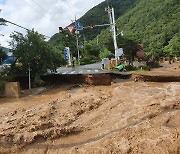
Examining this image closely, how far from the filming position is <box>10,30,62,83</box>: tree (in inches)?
981

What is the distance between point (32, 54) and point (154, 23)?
62347mm

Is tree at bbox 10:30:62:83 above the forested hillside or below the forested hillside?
below

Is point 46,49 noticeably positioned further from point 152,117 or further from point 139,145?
point 139,145

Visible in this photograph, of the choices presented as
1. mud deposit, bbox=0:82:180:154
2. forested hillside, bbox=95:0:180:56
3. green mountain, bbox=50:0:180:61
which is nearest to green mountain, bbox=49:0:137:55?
green mountain, bbox=50:0:180:61

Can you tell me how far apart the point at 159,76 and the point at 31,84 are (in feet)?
34.2

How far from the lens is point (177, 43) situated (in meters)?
58.7

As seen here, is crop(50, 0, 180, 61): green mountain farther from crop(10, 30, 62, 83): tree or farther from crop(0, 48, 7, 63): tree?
crop(10, 30, 62, 83): tree

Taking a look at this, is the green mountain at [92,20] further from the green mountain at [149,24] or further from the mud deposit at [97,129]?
the mud deposit at [97,129]

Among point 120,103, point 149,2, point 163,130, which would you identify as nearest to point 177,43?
point 149,2

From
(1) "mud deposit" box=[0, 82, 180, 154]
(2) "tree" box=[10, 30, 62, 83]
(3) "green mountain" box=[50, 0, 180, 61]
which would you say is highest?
(3) "green mountain" box=[50, 0, 180, 61]

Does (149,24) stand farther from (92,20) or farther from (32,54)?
(32,54)

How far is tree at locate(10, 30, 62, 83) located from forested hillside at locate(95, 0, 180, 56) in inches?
1746

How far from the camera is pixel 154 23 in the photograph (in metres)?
82.2

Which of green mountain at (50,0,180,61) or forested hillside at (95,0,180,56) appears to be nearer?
green mountain at (50,0,180,61)
